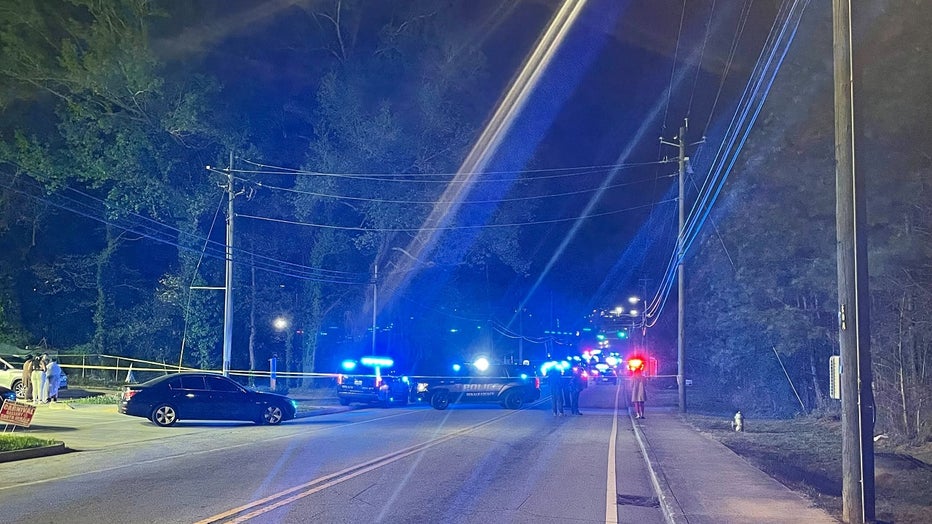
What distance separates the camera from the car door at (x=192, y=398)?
20906 mm

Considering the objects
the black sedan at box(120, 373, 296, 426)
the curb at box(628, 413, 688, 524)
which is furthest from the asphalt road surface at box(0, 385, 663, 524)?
the black sedan at box(120, 373, 296, 426)

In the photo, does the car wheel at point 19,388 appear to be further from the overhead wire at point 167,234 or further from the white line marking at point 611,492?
the white line marking at point 611,492

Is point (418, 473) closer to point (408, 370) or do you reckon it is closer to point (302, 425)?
point (302, 425)

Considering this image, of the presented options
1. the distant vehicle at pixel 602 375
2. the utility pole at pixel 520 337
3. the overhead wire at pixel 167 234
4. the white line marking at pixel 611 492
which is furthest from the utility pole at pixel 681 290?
the distant vehicle at pixel 602 375

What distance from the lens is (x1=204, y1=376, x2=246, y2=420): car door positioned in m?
21.3

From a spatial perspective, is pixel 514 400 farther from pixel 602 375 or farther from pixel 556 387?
pixel 602 375

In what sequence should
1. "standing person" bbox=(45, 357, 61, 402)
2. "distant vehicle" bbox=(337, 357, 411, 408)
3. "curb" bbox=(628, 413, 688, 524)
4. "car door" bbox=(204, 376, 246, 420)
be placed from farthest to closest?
"distant vehicle" bbox=(337, 357, 411, 408)
"standing person" bbox=(45, 357, 61, 402)
"car door" bbox=(204, 376, 246, 420)
"curb" bbox=(628, 413, 688, 524)

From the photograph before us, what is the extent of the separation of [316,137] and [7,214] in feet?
49.6

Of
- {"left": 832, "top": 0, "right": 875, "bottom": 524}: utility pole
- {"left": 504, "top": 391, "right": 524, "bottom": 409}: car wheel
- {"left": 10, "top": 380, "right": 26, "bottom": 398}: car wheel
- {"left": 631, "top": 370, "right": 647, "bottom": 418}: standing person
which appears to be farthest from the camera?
{"left": 504, "top": 391, "right": 524, "bottom": 409}: car wheel

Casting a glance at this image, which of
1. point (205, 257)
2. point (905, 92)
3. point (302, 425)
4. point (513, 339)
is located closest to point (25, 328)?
point (205, 257)

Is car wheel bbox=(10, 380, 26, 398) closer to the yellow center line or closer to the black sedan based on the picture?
the black sedan

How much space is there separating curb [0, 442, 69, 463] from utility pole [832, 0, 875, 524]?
12.8 metres

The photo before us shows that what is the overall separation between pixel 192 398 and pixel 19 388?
9828 mm

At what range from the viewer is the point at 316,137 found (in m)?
38.0
